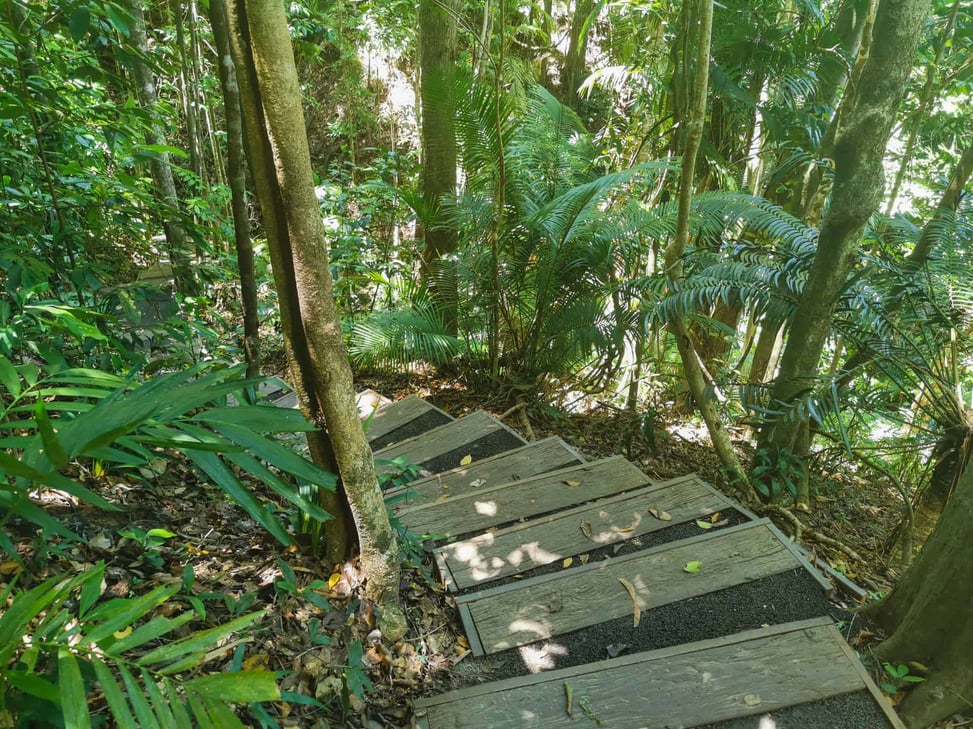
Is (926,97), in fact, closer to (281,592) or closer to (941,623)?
(941,623)

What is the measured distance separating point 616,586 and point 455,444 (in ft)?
5.26

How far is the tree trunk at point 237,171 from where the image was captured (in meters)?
2.40

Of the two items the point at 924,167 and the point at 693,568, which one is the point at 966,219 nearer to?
the point at 693,568

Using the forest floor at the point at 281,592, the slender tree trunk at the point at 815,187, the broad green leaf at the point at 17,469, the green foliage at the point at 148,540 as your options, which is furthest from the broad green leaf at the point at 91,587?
the slender tree trunk at the point at 815,187

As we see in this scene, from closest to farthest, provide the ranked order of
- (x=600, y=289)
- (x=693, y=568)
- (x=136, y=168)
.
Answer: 1. (x=693, y=568)
2. (x=600, y=289)
3. (x=136, y=168)

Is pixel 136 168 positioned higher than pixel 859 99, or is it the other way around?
pixel 859 99

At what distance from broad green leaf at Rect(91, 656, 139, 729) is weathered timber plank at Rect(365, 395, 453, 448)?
3008 millimetres

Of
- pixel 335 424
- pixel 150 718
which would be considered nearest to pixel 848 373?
pixel 335 424

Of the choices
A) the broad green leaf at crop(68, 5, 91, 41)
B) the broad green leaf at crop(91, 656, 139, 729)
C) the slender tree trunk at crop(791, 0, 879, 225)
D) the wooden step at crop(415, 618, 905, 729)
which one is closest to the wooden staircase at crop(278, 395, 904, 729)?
the wooden step at crop(415, 618, 905, 729)

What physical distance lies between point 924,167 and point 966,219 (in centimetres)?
473

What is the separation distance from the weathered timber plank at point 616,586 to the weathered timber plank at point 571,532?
15 centimetres

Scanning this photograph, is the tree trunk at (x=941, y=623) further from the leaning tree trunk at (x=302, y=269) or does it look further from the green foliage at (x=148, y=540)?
the green foliage at (x=148, y=540)

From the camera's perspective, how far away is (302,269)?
1.80 metres

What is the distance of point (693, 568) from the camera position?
2320 millimetres
